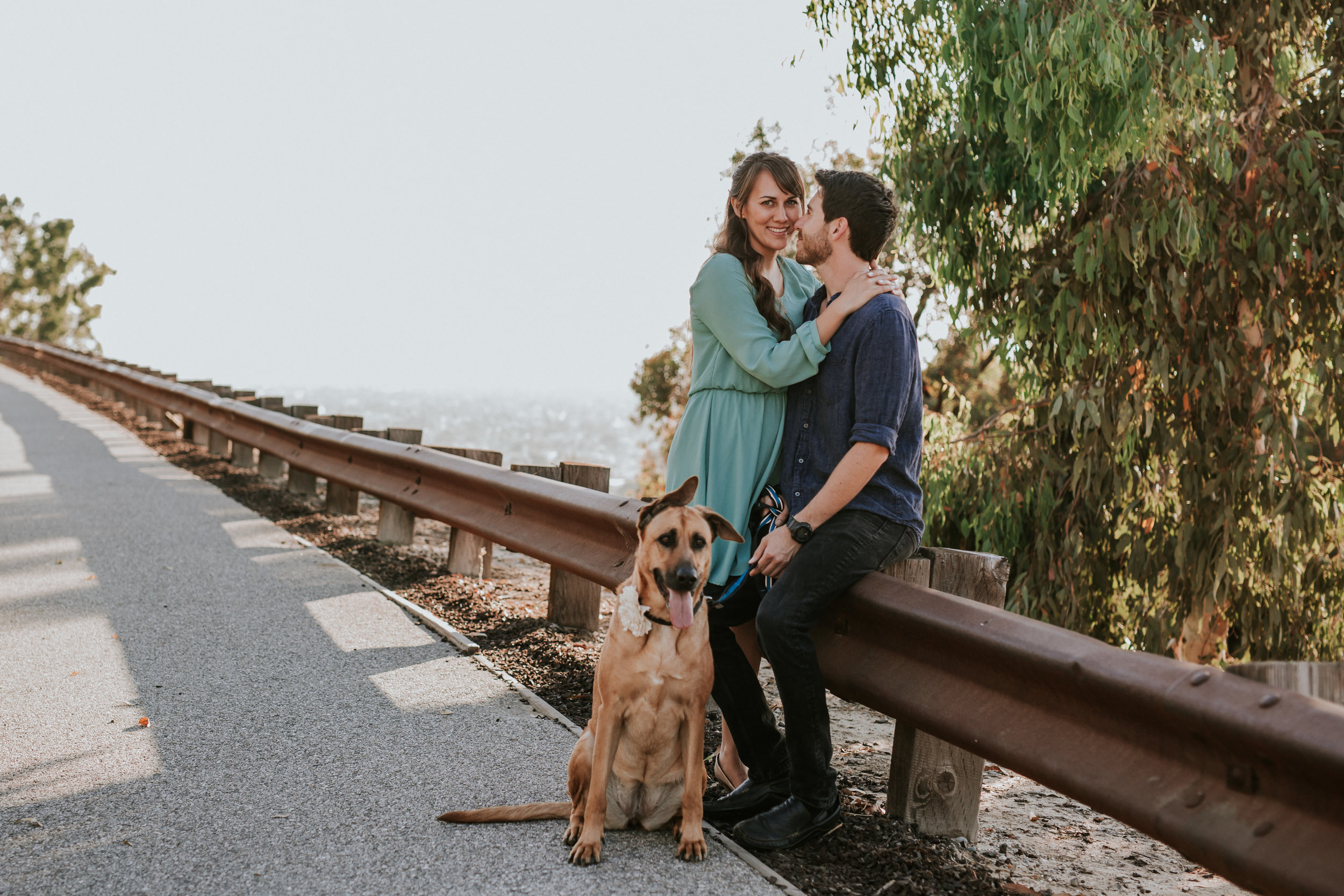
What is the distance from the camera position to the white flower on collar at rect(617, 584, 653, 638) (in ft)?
9.87

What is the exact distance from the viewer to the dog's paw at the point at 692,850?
2846 millimetres

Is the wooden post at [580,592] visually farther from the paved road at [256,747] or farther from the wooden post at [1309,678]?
the wooden post at [1309,678]

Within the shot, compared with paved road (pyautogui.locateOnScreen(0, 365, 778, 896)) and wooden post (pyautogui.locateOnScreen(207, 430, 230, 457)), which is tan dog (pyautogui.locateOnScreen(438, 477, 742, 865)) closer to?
paved road (pyautogui.locateOnScreen(0, 365, 778, 896))

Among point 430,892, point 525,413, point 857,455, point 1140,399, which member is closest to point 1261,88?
point 1140,399

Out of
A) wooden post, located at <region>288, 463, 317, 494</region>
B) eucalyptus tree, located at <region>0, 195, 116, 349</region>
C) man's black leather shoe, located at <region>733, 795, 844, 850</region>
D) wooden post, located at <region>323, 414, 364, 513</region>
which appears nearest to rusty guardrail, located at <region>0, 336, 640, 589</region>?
wooden post, located at <region>323, 414, 364, 513</region>

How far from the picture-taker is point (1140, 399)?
277 inches

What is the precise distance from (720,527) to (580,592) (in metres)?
2.22

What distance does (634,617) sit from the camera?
3.02 m

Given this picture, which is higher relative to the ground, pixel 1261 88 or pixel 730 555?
pixel 1261 88

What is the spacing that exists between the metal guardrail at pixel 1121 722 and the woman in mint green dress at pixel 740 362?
1.75 ft

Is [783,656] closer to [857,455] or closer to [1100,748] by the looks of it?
[857,455]

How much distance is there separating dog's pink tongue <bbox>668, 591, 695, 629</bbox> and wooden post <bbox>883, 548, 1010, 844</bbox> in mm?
687

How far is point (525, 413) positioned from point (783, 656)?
99624 millimetres

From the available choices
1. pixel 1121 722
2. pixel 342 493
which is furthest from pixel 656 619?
pixel 342 493
